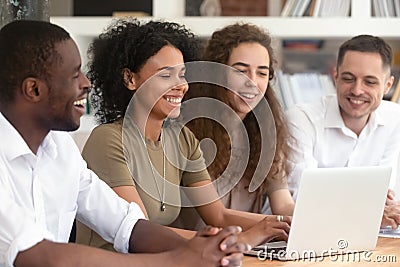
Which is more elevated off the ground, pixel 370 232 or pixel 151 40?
pixel 151 40

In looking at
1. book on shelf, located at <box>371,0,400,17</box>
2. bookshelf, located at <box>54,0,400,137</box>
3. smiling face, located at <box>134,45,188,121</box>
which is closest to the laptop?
smiling face, located at <box>134,45,188,121</box>

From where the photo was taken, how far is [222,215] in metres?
2.25

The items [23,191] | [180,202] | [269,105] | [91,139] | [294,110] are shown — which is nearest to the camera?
[23,191]

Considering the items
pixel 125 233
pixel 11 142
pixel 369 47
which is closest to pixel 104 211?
pixel 125 233

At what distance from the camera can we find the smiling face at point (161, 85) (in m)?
2.11

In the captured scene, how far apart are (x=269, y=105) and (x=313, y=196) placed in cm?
87

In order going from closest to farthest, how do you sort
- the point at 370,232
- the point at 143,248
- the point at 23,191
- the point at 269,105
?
the point at 23,191
the point at 143,248
the point at 370,232
the point at 269,105

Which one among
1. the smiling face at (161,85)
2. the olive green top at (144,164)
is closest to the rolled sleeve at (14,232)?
the olive green top at (144,164)

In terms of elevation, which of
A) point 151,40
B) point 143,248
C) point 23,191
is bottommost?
point 143,248

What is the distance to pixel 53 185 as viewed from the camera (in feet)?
5.22

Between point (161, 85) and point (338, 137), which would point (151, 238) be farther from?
point (338, 137)

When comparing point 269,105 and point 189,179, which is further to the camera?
point 269,105

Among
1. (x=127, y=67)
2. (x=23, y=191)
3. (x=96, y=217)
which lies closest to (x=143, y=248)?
(x=96, y=217)

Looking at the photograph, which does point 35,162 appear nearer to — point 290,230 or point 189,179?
point 290,230
